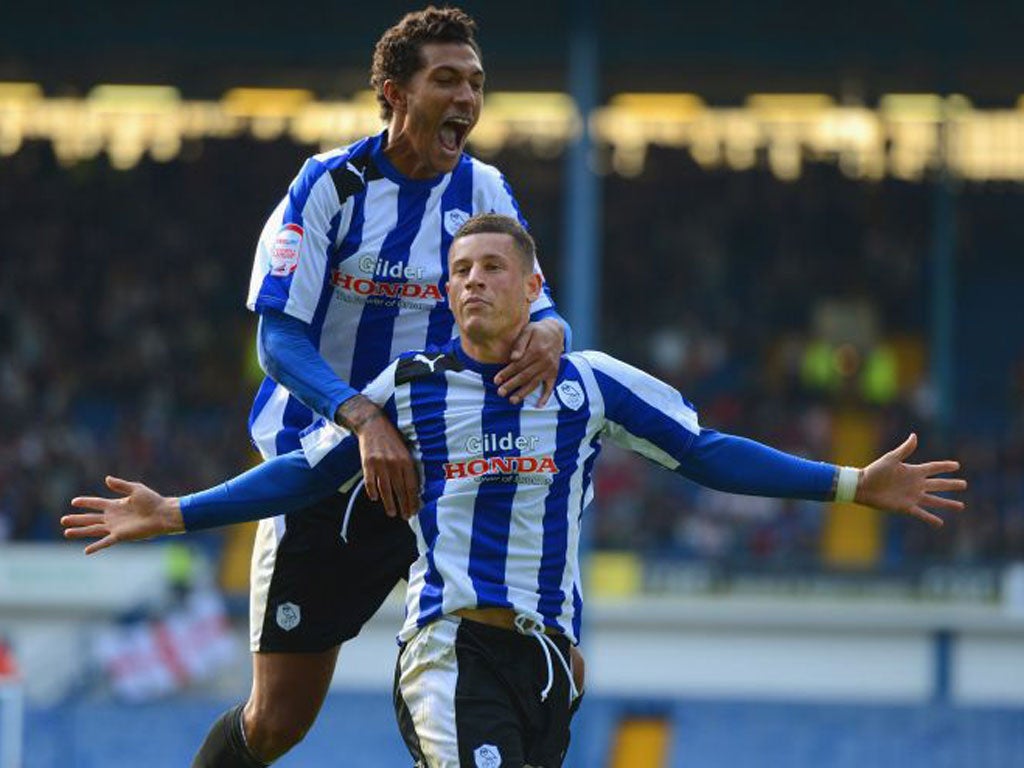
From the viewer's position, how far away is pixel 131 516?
4.86m

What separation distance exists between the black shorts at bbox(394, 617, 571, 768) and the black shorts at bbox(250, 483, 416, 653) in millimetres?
721

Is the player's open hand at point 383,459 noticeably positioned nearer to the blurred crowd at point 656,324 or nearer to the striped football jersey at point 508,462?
the striped football jersey at point 508,462

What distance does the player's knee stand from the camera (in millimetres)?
5594

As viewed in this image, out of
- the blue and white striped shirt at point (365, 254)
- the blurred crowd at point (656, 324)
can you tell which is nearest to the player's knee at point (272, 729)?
the blue and white striped shirt at point (365, 254)

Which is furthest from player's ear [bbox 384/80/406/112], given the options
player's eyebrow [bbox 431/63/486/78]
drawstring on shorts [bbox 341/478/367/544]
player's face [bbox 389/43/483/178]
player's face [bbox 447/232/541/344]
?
drawstring on shorts [bbox 341/478/367/544]

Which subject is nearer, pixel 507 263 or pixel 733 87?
pixel 507 263

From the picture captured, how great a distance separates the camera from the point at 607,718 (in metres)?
14.0

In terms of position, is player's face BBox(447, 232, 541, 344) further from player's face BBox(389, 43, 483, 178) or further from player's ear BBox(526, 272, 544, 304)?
player's face BBox(389, 43, 483, 178)

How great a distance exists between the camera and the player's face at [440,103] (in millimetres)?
5148

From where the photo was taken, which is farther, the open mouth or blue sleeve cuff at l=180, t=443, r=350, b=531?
the open mouth

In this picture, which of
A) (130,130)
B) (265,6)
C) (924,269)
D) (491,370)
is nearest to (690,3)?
(265,6)

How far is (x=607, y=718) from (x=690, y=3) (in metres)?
6.29

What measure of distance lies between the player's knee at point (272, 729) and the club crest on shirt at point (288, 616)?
0.22 m

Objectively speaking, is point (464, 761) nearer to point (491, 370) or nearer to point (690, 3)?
point (491, 370)
